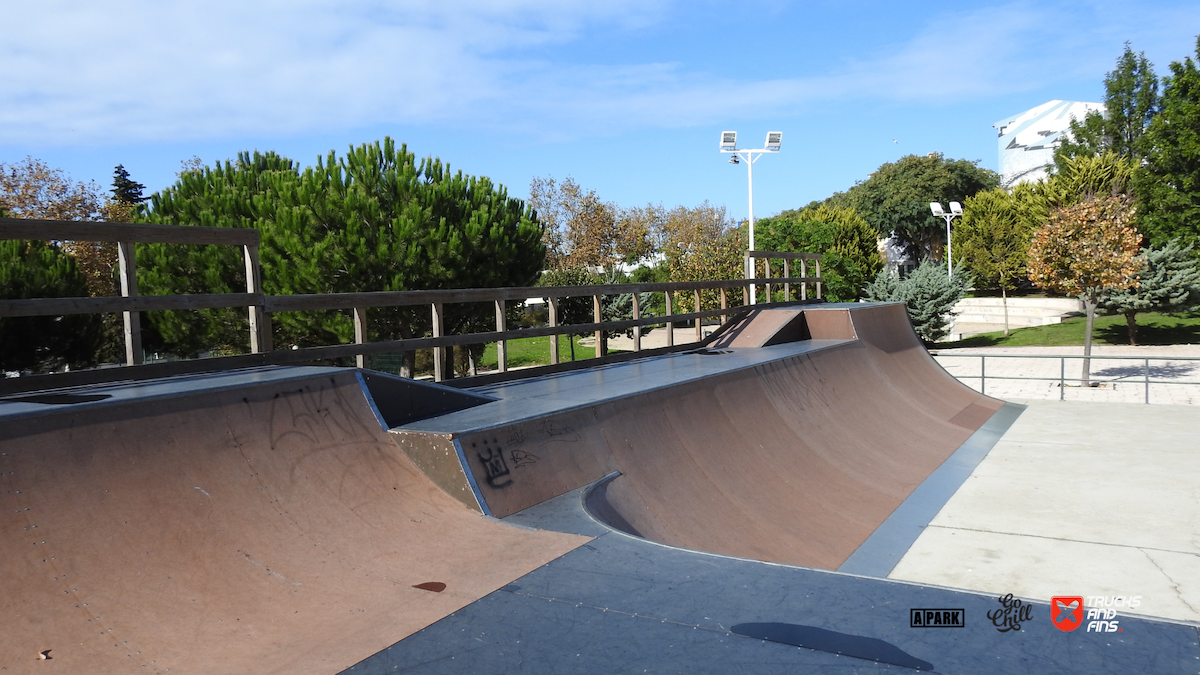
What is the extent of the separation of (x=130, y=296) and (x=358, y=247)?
13.3 metres

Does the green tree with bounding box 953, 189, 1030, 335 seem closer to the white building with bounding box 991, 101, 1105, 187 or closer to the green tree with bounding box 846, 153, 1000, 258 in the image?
the green tree with bounding box 846, 153, 1000, 258

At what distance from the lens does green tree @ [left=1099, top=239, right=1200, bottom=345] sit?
23797mm

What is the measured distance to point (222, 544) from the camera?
123 inches

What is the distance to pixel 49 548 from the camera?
9.15 ft

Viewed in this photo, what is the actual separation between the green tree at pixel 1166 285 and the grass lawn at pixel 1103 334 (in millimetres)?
1904

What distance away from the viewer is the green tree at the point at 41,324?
16.5 m

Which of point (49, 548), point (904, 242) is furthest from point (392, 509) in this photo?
point (904, 242)

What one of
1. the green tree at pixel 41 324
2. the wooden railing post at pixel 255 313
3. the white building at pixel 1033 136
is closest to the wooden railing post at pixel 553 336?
the wooden railing post at pixel 255 313

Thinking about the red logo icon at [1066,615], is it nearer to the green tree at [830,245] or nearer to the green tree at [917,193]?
the green tree at [830,245]

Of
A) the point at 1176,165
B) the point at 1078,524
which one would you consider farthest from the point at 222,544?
the point at 1176,165

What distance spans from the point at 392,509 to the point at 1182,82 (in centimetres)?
3363

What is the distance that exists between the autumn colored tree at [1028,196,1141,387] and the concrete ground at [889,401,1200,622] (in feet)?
24.5

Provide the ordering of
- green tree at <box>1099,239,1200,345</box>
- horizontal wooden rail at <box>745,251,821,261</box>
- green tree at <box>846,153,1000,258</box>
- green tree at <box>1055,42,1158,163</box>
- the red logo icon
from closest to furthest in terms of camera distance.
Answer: the red logo icon < horizontal wooden rail at <box>745,251,821,261</box> < green tree at <box>1099,239,1200,345</box> < green tree at <box>1055,42,1158,163</box> < green tree at <box>846,153,1000,258</box>

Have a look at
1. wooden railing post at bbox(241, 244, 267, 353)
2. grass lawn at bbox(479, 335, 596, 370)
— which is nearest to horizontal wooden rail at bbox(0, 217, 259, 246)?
wooden railing post at bbox(241, 244, 267, 353)
